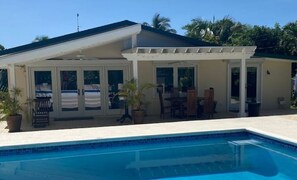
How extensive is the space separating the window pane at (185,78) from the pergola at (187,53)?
2.65 meters

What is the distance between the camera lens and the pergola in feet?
37.3

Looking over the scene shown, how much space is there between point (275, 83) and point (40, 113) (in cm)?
1180

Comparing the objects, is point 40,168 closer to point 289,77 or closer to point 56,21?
point 289,77

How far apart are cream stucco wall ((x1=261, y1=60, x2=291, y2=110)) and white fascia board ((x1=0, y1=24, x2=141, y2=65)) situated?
7965 millimetres

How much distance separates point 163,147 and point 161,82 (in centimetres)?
604

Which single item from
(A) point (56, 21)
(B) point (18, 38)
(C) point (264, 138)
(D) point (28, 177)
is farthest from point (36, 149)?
(B) point (18, 38)

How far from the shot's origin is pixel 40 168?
24.5 feet

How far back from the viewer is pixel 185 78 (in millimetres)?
14914

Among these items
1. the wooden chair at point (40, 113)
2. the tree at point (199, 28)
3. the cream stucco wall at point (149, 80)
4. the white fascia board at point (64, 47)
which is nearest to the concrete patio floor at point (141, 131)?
the wooden chair at point (40, 113)

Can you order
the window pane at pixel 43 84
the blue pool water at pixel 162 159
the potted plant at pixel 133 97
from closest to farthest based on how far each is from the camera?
the blue pool water at pixel 162 159
the potted plant at pixel 133 97
the window pane at pixel 43 84

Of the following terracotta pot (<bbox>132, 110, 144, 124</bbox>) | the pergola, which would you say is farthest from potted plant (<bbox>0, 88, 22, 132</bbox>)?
the pergola

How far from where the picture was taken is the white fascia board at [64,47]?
10.2 meters

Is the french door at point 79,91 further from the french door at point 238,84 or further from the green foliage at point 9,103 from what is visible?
the french door at point 238,84

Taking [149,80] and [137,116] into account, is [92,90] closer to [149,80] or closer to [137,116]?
[149,80]
